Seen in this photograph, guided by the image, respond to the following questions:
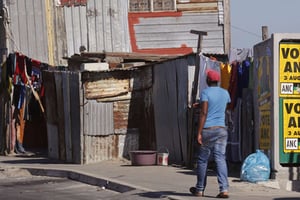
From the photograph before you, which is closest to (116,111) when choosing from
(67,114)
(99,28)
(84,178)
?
(67,114)

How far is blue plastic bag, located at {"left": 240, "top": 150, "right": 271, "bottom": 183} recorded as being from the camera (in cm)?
1243

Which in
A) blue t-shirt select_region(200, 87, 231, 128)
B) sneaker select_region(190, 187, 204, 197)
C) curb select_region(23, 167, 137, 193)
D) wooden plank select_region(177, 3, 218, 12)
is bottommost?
curb select_region(23, 167, 137, 193)

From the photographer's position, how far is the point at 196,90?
49.6 feet

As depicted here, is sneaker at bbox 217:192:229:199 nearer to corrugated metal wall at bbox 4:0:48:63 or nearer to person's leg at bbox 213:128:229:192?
person's leg at bbox 213:128:229:192

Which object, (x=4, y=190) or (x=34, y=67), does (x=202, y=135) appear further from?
(x=34, y=67)

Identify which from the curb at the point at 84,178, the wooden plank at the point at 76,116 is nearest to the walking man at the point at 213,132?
the curb at the point at 84,178

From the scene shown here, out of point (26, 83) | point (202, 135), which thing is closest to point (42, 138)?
point (26, 83)

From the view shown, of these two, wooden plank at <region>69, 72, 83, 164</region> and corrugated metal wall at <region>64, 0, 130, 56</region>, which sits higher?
corrugated metal wall at <region>64, 0, 130, 56</region>

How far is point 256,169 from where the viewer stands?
1242 centimetres

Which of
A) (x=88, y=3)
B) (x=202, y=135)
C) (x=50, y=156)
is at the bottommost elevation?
(x=50, y=156)

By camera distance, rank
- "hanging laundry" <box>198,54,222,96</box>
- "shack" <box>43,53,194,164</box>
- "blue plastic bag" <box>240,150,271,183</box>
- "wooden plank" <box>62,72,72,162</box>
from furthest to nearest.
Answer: "wooden plank" <box>62,72,72,162</box> → "shack" <box>43,53,194,164</box> → "hanging laundry" <box>198,54,222,96</box> → "blue plastic bag" <box>240,150,271,183</box>

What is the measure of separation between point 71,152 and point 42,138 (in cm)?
499

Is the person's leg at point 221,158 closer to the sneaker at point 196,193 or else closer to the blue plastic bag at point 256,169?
the sneaker at point 196,193

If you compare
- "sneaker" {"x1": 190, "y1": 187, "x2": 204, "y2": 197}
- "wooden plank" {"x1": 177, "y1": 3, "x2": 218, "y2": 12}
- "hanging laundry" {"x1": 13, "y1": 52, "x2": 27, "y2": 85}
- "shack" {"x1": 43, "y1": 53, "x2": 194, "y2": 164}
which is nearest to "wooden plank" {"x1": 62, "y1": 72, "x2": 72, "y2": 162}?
"shack" {"x1": 43, "y1": 53, "x2": 194, "y2": 164}
